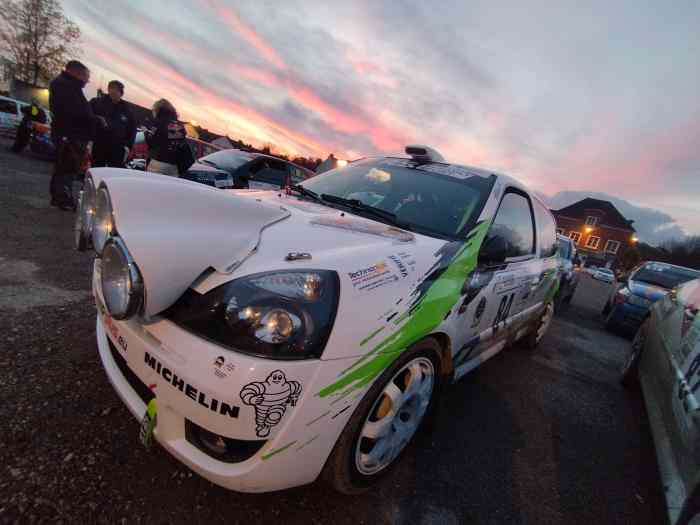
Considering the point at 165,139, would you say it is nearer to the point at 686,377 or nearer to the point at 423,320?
the point at 423,320

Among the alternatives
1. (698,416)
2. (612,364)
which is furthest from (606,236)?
(698,416)

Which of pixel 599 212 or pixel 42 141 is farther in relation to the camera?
pixel 599 212

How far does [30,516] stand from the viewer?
120 cm

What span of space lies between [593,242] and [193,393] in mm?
60335

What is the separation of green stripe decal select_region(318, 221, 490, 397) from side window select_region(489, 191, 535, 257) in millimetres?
289

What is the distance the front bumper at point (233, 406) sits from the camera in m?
1.12

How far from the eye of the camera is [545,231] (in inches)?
134

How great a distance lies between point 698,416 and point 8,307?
4.00 metres

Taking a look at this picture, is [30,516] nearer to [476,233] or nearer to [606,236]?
[476,233]

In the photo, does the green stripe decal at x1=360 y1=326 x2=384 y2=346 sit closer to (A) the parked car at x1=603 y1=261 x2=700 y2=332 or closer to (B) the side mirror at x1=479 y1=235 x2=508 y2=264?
(B) the side mirror at x1=479 y1=235 x2=508 y2=264

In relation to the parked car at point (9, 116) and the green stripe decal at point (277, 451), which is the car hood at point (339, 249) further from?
the parked car at point (9, 116)

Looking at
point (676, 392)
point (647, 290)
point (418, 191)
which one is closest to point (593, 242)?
point (647, 290)

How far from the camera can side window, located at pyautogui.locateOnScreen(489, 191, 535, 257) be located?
235 cm

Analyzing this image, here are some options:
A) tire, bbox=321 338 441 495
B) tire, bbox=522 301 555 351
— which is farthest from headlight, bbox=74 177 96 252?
tire, bbox=522 301 555 351
